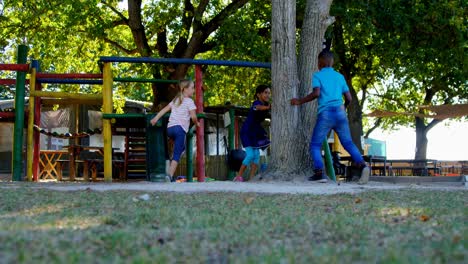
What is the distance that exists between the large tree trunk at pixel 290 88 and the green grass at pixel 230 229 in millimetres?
2675

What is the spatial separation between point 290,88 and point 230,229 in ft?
18.0

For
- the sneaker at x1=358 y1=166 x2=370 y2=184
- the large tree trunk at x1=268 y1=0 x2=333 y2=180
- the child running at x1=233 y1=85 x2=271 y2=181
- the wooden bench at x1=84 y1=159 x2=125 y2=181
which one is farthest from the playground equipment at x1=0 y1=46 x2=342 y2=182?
the wooden bench at x1=84 y1=159 x2=125 y2=181

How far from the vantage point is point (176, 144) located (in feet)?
30.1

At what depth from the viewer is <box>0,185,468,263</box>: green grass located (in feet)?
9.82

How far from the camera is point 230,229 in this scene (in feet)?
13.0

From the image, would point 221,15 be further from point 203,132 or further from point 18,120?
point 18,120

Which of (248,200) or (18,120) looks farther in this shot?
(18,120)

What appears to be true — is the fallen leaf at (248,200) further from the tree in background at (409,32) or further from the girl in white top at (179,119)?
the tree in background at (409,32)

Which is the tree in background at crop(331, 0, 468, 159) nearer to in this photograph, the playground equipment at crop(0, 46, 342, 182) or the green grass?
the playground equipment at crop(0, 46, 342, 182)

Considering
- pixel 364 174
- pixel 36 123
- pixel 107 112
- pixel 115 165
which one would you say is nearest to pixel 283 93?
pixel 364 174

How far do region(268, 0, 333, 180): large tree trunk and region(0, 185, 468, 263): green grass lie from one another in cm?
267

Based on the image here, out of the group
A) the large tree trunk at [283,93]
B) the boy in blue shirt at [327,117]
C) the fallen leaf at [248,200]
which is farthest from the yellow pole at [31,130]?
the fallen leaf at [248,200]

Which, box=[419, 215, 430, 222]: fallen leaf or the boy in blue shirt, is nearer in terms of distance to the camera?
box=[419, 215, 430, 222]: fallen leaf

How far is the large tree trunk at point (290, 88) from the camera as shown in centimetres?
908
